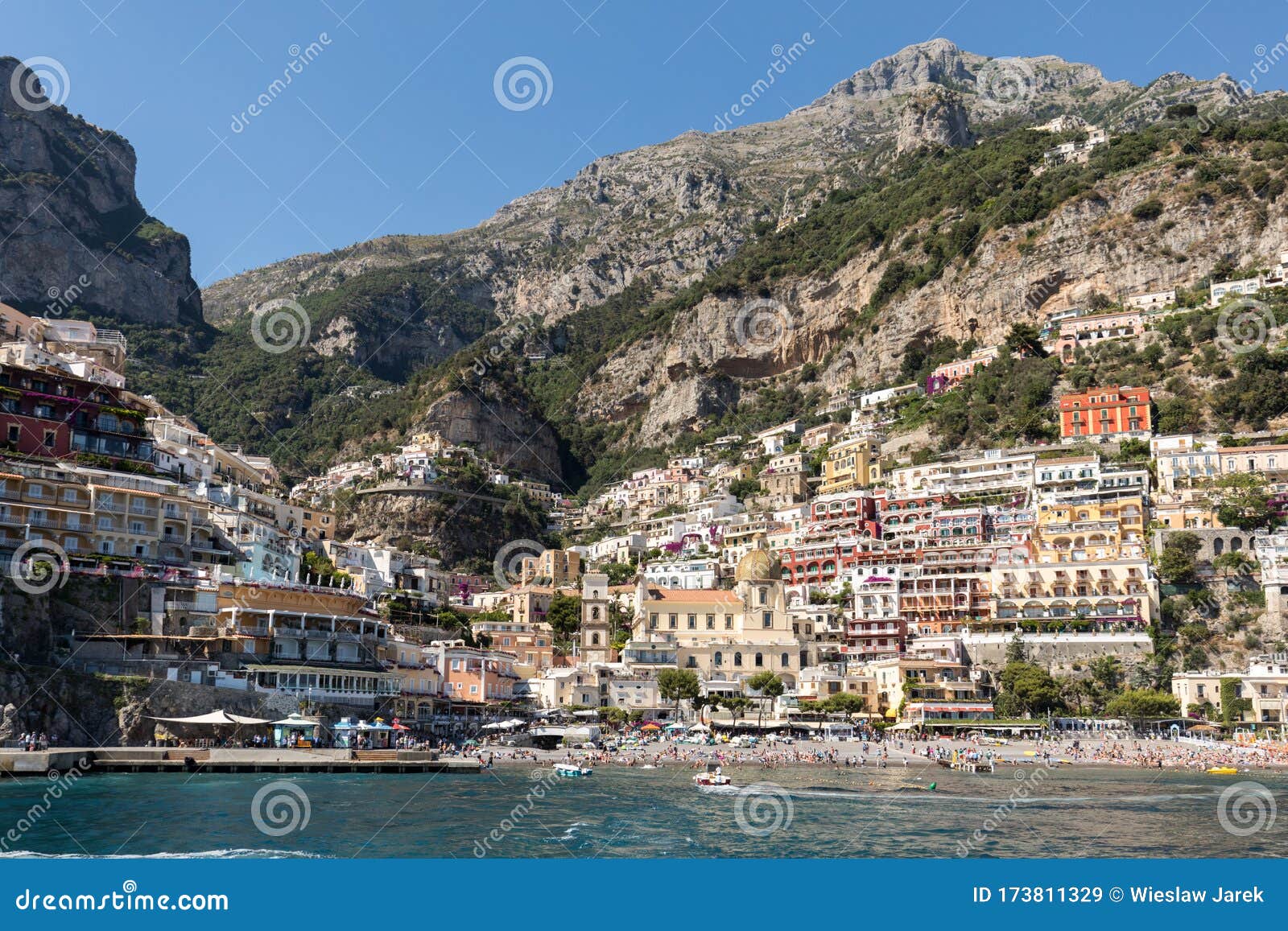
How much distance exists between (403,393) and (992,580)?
299 feet

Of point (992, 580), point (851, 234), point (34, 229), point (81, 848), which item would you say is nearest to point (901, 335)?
point (851, 234)

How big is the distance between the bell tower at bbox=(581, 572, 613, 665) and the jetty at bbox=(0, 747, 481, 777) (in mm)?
→ 32526

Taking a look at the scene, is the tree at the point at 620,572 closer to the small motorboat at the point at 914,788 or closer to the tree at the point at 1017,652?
the tree at the point at 1017,652

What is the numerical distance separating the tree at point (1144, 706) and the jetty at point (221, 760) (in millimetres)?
37930

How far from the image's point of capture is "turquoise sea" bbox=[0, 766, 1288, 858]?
2772 cm

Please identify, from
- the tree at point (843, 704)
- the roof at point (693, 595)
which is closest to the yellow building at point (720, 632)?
the roof at point (693, 595)

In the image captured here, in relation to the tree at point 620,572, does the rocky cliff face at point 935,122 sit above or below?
above

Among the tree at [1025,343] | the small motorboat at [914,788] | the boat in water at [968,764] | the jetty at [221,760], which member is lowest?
the boat in water at [968,764]

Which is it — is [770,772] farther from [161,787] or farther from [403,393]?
[403,393]

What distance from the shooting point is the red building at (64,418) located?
214 ft

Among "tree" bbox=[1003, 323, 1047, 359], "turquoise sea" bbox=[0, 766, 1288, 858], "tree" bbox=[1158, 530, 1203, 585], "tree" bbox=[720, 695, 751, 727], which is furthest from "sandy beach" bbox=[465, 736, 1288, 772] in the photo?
"tree" bbox=[1003, 323, 1047, 359]

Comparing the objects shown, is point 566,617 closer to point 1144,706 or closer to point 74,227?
point 1144,706

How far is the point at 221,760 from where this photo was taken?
151 feet

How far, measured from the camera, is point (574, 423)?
16938 centimetres
